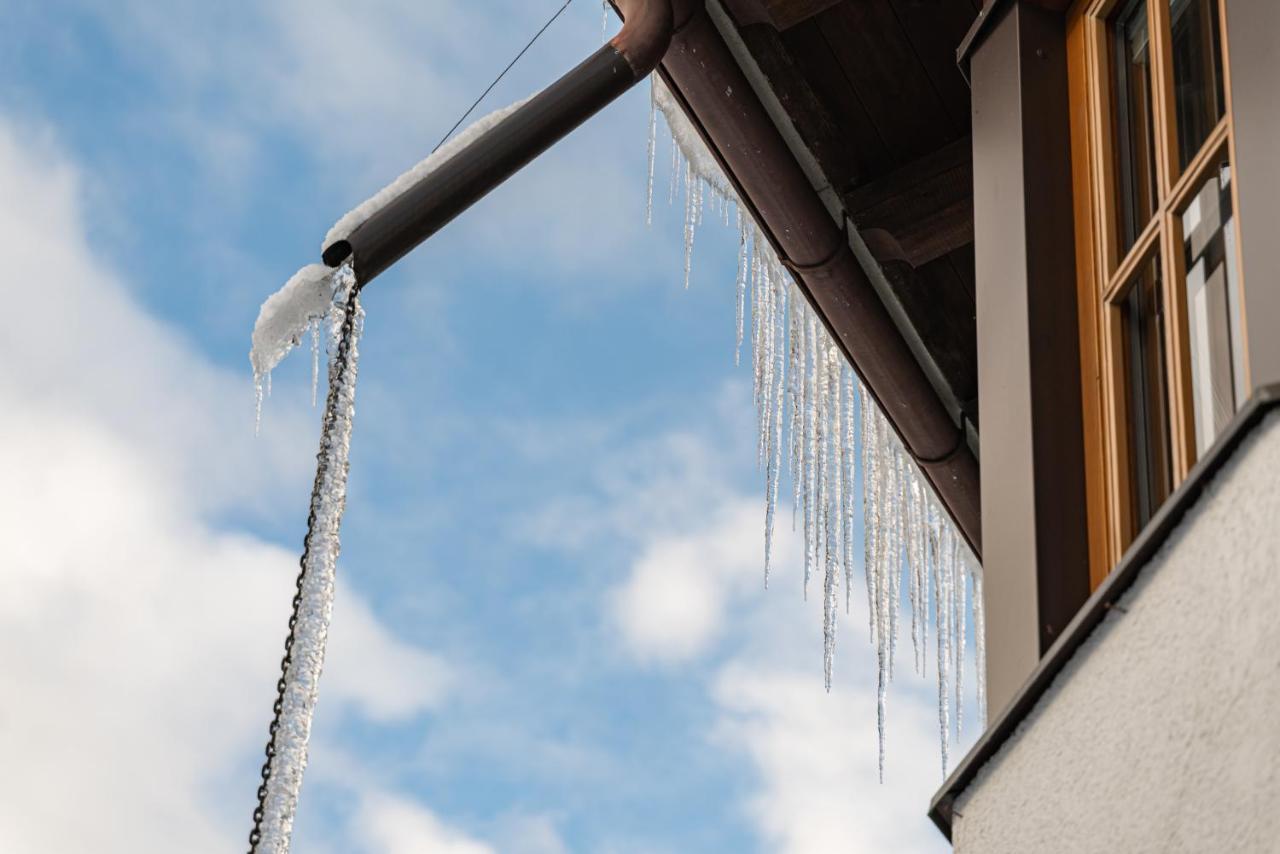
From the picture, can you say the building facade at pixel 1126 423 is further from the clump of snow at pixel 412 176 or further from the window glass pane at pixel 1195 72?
the clump of snow at pixel 412 176

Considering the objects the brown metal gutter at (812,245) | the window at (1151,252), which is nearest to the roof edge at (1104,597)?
the window at (1151,252)

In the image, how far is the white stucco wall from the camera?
1.72m

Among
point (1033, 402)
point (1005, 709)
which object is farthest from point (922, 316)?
point (1005, 709)

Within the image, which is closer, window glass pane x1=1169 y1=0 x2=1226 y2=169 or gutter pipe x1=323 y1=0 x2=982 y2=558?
window glass pane x1=1169 y1=0 x2=1226 y2=169

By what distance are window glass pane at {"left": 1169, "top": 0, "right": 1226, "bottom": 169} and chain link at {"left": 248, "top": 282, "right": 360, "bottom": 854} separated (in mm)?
1617

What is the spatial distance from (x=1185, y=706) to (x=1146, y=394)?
0.76m

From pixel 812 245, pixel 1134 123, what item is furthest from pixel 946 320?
pixel 1134 123

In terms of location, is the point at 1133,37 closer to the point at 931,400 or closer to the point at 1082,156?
the point at 1082,156

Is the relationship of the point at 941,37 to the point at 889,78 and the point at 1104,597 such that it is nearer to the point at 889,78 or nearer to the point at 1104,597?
the point at 889,78

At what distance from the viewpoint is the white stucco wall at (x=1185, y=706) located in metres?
1.72

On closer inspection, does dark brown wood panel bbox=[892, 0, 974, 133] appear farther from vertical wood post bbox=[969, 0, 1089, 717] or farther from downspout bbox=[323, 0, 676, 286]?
vertical wood post bbox=[969, 0, 1089, 717]

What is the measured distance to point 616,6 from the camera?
4.50m

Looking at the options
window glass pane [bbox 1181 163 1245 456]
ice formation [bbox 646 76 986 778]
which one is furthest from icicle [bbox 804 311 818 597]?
window glass pane [bbox 1181 163 1245 456]

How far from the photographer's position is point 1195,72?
2.54 m
